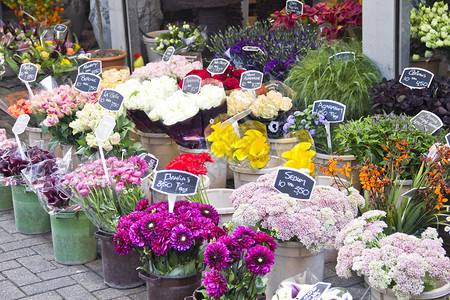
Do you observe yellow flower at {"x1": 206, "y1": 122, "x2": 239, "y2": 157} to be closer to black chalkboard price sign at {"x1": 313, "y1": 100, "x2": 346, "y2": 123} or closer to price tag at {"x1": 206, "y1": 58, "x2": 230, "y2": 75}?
black chalkboard price sign at {"x1": 313, "y1": 100, "x2": 346, "y2": 123}

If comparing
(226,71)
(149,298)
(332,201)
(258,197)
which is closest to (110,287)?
(149,298)

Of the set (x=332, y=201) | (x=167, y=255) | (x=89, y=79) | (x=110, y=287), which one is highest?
(x=89, y=79)

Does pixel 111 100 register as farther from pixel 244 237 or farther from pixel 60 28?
pixel 60 28

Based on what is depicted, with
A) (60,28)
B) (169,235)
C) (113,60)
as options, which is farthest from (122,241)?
(60,28)

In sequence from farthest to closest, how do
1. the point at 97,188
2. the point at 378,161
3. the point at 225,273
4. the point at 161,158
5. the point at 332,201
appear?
1. the point at 161,158
2. the point at 378,161
3. the point at 97,188
4. the point at 332,201
5. the point at 225,273

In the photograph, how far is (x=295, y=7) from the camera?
6082mm

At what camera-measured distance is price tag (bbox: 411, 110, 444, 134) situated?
408 cm

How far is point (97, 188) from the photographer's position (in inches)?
147

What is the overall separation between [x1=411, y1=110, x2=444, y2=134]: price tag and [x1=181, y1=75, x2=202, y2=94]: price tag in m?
1.54

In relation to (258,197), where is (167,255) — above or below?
below

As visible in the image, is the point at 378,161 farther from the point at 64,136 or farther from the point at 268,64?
the point at 64,136

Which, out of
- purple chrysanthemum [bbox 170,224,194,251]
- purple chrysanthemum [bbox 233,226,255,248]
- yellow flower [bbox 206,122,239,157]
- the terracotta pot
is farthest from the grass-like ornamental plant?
the terracotta pot

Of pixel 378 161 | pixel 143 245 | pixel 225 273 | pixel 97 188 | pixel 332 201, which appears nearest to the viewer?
pixel 225 273

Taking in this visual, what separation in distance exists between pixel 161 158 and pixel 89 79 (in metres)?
0.81
